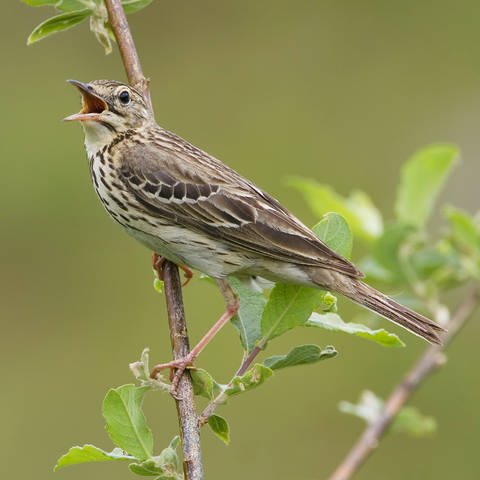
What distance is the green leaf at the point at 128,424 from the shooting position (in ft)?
9.74

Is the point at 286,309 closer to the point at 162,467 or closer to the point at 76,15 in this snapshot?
the point at 162,467

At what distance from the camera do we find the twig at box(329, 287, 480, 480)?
3.42 meters

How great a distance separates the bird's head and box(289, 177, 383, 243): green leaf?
58 cm

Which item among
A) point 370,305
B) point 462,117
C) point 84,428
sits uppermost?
point 462,117

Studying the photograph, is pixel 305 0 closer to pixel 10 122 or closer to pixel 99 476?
pixel 10 122

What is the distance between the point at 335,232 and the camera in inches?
131

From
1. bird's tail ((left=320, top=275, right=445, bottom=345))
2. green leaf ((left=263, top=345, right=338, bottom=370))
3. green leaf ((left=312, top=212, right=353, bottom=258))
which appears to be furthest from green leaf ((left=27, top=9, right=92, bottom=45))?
green leaf ((left=263, top=345, right=338, bottom=370))

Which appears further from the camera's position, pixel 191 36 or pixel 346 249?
pixel 191 36

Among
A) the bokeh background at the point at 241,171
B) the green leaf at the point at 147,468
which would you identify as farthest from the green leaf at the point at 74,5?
the bokeh background at the point at 241,171

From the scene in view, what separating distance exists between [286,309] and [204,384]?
0.92ft

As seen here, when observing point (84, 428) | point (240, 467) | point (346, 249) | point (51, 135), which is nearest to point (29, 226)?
point (51, 135)

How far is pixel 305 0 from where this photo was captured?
15.2 meters

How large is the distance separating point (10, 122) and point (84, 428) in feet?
15.6

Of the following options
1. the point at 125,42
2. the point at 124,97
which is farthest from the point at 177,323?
the point at 124,97
